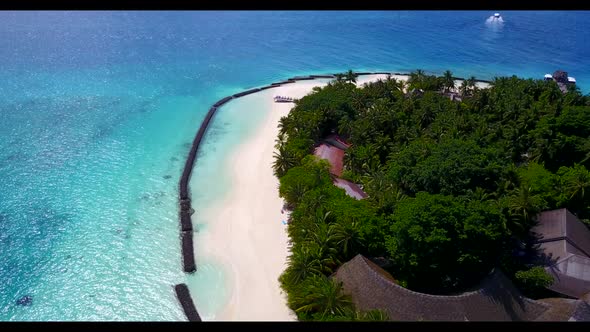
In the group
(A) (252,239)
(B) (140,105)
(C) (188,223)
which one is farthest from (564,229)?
(B) (140,105)

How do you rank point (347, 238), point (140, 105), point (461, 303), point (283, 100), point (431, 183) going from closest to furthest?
point (461, 303) < point (347, 238) < point (431, 183) < point (140, 105) < point (283, 100)

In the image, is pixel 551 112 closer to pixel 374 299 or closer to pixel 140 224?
pixel 374 299

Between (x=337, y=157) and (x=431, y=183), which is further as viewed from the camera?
(x=337, y=157)

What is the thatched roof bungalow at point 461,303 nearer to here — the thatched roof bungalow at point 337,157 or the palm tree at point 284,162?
the thatched roof bungalow at point 337,157

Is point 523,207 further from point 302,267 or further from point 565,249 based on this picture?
point 302,267

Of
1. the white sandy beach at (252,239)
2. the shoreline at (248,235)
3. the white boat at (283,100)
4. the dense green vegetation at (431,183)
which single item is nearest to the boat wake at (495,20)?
the dense green vegetation at (431,183)

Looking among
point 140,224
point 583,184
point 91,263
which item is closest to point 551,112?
point 583,184
